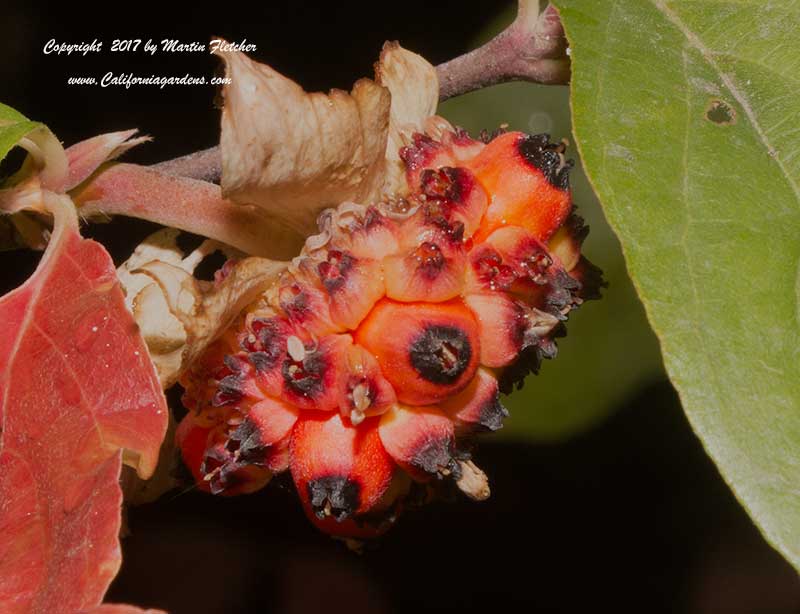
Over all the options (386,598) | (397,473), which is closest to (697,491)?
Result: (386,598)

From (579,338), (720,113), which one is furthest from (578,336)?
(720,113)

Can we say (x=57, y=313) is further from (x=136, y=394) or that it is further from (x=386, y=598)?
(x=386, y=598)

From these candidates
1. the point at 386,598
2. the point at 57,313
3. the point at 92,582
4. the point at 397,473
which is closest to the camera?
the point at 92,582

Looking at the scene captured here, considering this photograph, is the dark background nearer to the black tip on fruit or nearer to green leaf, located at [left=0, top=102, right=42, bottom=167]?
green leaf, located at [left=0, top=102, right=42, bottom=167]

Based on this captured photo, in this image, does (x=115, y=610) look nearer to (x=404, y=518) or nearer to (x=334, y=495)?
(x=334, y=495)

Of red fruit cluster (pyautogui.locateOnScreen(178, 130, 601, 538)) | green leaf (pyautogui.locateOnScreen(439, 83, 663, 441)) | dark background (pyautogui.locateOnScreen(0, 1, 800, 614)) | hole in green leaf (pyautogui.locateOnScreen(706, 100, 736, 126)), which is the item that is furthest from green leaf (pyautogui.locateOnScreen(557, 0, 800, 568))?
dark background (pyautogui.locateOnScreen(0, 1, 800, 614))

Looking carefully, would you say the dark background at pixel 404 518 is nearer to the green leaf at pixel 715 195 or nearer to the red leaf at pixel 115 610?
the green leaf at pixel 715 195
